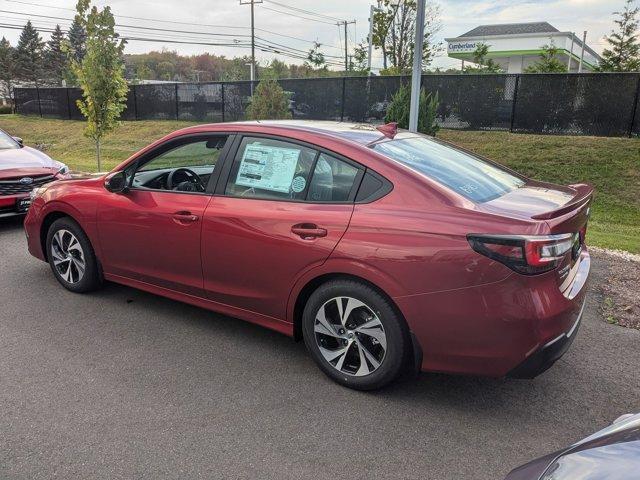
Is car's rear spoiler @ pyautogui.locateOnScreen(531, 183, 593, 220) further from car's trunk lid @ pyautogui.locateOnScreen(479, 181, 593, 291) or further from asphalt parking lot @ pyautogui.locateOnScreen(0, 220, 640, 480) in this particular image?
asphalt parking lot @ pyautogui.locateOnScreen(0, 220, 640, 480)

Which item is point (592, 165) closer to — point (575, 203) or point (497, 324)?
point (575, 203)

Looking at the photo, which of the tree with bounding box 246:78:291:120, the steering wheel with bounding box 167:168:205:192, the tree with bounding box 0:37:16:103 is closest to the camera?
the steering wheel with bounding box 167:168:205:192

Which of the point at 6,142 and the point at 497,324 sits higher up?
the point at 6,142

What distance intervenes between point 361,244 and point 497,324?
874mm

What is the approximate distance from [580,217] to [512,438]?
1.36 meters

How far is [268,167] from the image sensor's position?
3.66 meters

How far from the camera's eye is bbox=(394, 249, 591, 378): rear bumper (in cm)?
271

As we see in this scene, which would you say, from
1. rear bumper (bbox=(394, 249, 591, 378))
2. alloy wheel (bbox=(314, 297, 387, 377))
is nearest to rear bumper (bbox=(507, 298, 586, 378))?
rear bumper (bbox=(394, 249, 591, 378))

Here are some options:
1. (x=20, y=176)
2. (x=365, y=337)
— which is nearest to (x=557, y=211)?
(x=365, y=337)

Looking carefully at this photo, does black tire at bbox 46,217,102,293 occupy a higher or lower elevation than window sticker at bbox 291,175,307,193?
lower

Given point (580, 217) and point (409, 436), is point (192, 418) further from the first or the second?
point (580, 217)

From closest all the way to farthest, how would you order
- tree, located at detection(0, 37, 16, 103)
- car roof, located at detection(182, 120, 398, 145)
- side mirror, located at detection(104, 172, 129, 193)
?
car roof, located at detection(182, 120, 398, 145) → side mirror, located at detection(104, 172, 129, 193) → tree, located at detection(0, 37, 16, 103)

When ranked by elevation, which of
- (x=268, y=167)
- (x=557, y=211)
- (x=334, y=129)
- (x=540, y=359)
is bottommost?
(x=540, y=359)

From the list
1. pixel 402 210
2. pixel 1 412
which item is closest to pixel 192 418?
pixel 1 412
